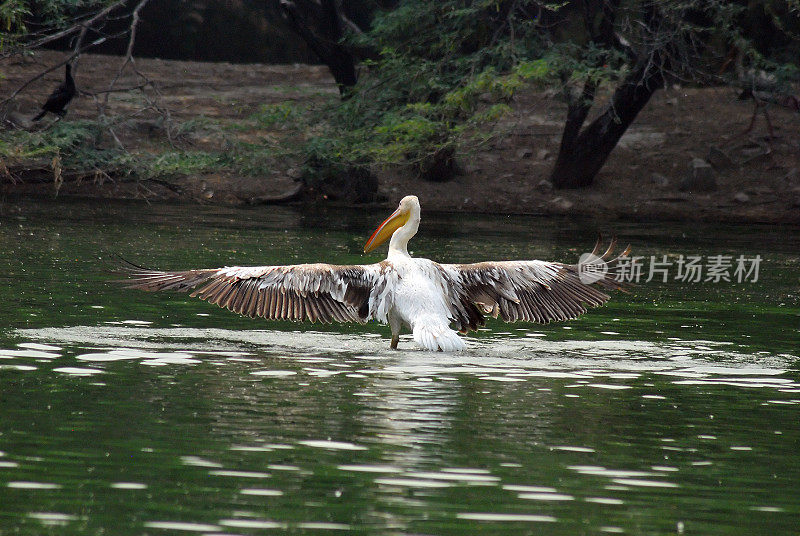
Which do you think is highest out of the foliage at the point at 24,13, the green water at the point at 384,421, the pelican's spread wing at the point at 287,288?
the foliage at the point at 24,13

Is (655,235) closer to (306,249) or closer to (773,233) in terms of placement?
(773,233)

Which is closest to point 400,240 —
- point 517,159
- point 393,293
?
point 393,293

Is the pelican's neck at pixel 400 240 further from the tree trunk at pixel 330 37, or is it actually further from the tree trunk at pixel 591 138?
the tree trunk at pixel 330 37

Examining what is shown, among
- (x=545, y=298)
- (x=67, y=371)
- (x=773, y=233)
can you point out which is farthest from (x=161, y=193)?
(x=67, y=371)

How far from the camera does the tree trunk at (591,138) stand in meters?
25.3

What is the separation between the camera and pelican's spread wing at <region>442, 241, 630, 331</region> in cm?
1092

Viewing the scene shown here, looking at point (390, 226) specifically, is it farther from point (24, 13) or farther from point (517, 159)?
point (517, 159)

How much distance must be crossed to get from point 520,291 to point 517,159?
1741cm

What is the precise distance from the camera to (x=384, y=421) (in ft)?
24.7

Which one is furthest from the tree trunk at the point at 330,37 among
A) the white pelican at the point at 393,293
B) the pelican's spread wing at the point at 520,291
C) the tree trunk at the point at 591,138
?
the white pelican at the point at 393,293

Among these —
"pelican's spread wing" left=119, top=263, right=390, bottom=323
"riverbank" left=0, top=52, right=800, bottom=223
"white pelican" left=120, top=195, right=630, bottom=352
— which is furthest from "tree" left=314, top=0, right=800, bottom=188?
"pelican's spread wing" left=119, top=263, right=390, bottom=323

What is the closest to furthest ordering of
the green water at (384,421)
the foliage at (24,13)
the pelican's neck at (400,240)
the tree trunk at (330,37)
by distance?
the green water at (384,421) < the pelican's neck at (400,240) < the foliage at (24,13) < the tree trunk at (330,37)

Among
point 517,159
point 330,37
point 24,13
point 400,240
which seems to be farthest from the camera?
point 517,159

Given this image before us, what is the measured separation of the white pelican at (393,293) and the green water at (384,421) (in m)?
0.28
